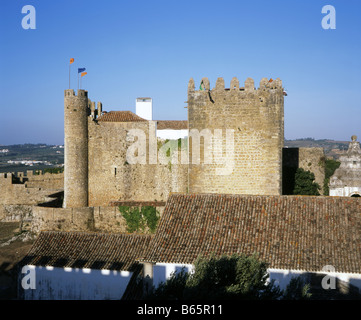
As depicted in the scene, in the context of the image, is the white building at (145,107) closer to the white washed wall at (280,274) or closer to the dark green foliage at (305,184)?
the dark green foliage at (305,184)

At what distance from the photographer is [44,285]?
14.9 m

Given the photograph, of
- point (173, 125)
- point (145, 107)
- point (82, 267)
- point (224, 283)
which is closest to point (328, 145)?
point (173, 125)

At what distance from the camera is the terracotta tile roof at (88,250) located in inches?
580

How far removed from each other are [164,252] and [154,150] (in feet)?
35.8

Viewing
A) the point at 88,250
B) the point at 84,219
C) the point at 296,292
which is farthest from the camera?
the point at 84,219

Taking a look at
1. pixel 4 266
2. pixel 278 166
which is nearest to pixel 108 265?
pixel 4 266

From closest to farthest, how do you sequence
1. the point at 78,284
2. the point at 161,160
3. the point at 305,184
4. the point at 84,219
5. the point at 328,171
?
the point at 78,284 → the point at 84,219 → the point at 161,160 → the point at 305,184 → the point at 328,171

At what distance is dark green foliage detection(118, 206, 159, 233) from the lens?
19047mm

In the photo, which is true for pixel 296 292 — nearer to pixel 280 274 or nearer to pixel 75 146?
pixel 280 274

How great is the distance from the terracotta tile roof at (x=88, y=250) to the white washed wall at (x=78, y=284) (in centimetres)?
19

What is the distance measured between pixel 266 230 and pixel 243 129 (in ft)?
16.9

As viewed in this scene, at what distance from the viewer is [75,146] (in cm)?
2214

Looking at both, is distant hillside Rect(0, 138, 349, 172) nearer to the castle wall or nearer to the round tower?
the castle wall
